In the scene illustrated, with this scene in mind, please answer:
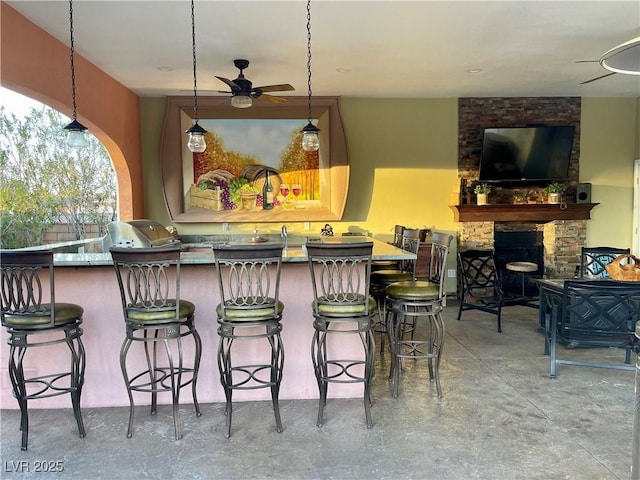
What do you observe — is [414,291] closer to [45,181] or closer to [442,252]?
[442,252]

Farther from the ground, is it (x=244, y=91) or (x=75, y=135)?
(x=244, y=91)

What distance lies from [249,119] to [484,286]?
12.4 feet

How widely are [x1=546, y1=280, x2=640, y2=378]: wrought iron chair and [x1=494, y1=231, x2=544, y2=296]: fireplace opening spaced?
326 centimetres

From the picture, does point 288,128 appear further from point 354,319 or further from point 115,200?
point 354,319

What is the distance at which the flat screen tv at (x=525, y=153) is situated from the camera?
6109 mm

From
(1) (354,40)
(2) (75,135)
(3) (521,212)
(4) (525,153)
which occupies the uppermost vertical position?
(1) (354,40)

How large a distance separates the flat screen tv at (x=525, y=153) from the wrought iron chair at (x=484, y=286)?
1308 millimetres

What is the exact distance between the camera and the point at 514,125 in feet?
20.6

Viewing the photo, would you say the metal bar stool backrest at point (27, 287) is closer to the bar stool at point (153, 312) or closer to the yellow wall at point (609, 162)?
the bar stool at point (153, 312)

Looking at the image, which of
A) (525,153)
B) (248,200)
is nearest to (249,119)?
(248,200)

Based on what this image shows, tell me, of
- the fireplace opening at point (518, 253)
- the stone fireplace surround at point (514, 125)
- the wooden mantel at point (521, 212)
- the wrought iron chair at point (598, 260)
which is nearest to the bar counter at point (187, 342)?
the wrought iron chair at point (598, 260)

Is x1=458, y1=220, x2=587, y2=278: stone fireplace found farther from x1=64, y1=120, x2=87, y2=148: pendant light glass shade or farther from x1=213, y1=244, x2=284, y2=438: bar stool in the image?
x1=64, y1=120, x2=87, y2=148: pendant light glass shade

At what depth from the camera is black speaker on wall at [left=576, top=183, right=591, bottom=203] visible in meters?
6.24

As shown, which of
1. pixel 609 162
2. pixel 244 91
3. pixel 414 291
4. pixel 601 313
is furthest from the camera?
pixel 609 162
